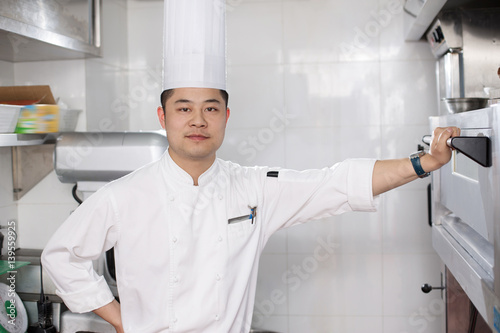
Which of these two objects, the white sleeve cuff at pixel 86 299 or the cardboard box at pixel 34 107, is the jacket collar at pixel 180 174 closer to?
the white sleeve cuff at pixel 86 299

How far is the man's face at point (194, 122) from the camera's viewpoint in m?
1.32

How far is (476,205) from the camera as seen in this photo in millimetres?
1111

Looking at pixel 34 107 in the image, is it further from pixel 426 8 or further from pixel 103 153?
pixel 426 8

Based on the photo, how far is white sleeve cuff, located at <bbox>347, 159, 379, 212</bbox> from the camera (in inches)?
50.7

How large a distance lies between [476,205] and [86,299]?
1124 millimetres

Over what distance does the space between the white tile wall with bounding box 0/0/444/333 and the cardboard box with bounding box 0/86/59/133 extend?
1.39 feet

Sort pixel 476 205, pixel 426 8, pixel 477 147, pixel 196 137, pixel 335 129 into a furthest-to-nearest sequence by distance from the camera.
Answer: pixel 335 129 < pixel 426 8 < pixel 196 137 < pixel 476 205 < pixel 477 147

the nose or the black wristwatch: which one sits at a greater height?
the nose

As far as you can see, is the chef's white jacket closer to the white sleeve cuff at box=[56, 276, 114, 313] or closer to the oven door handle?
the white sleeve cuff at box=[56, 276, 114, 313]

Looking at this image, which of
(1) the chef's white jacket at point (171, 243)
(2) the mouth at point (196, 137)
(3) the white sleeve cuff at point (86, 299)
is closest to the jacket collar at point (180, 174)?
(1) the chef's white jacket at point (171, 243)

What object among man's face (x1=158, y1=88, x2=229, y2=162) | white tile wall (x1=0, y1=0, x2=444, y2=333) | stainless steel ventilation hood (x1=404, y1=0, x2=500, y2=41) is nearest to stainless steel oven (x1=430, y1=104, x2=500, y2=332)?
stainless steel ventilation hood (x1=404, y1=0, x2=500, y2=41)

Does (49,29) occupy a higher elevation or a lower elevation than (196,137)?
higher

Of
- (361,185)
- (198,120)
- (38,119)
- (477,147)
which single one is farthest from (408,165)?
(38,119)

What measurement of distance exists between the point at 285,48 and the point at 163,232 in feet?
4.78
